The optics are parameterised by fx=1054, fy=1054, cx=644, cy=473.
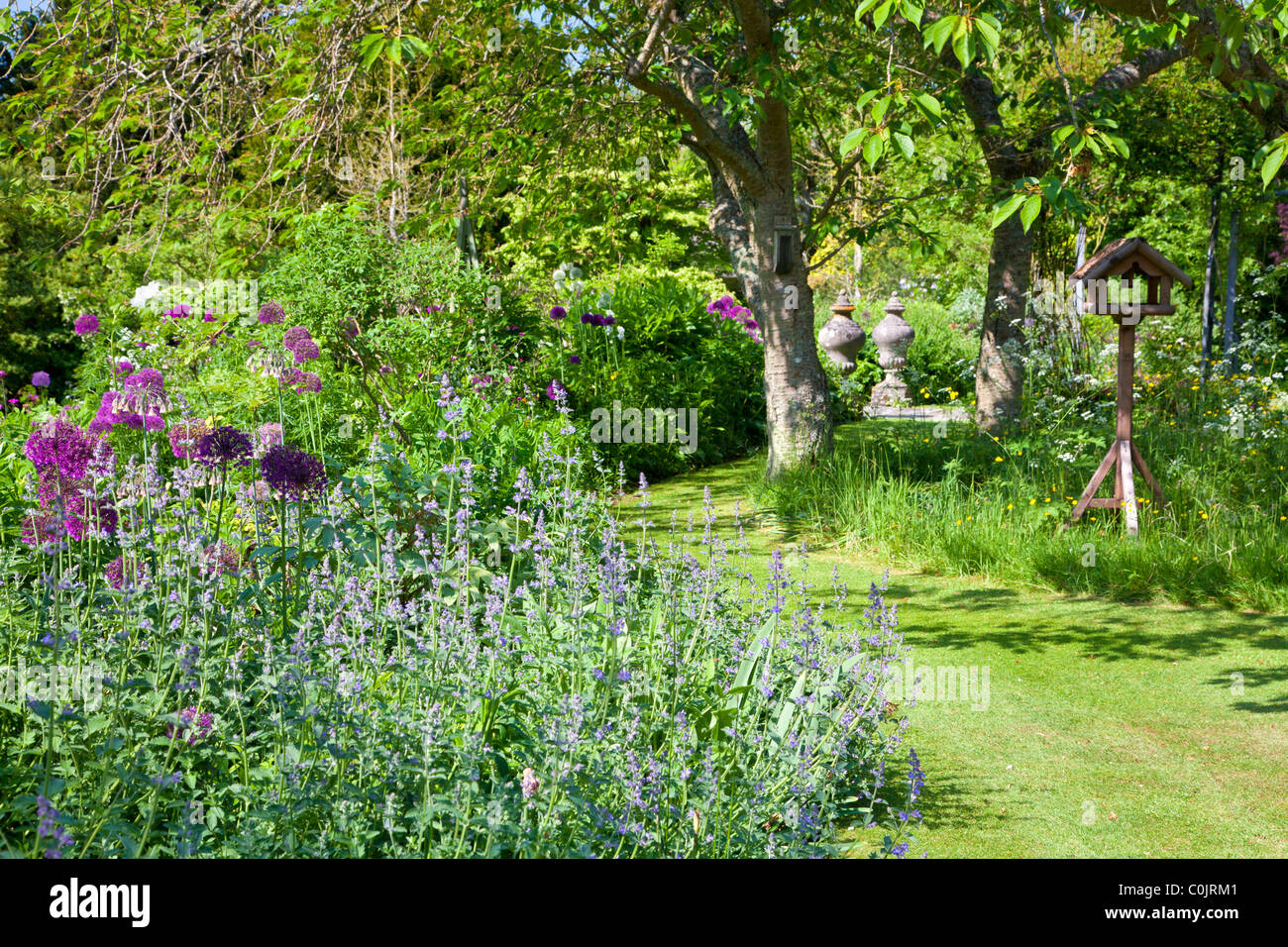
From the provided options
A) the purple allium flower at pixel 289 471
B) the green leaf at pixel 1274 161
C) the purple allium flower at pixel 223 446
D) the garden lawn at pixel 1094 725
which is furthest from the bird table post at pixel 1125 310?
the purple allium flower at pixel 223 446

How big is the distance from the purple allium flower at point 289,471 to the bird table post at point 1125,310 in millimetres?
5435

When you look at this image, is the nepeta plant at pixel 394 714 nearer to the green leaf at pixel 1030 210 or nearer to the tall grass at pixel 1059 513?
the green leaf at pixel 1030 210

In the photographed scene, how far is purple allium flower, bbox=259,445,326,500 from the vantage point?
126 inches

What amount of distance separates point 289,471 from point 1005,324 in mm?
8429

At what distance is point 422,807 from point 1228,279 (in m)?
14.1

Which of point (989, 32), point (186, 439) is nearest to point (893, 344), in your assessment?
point (989, 32)

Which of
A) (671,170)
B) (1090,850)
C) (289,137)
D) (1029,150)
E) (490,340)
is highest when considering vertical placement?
(671,170)

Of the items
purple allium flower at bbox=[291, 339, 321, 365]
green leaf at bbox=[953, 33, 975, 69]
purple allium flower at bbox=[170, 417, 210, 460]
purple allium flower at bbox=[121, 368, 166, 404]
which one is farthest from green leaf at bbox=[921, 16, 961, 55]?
purple allium flower at bbox=[291, 339, 321, 365]

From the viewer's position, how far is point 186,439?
12.2ft

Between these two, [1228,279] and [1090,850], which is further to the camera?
[1228,279]

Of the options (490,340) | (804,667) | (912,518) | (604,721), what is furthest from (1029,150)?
(604,721)

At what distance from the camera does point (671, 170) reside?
19359 mm

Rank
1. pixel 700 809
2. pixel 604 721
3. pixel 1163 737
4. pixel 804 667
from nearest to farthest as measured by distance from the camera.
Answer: pixel 700 809 < pixel 604 721 < pixel 804 667 < pixel 1163 737
